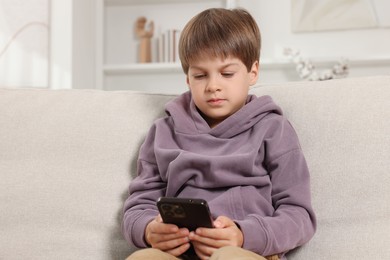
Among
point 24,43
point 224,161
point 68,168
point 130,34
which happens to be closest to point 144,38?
point 130,34

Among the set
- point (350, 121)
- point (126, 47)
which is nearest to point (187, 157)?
point (350, 121)

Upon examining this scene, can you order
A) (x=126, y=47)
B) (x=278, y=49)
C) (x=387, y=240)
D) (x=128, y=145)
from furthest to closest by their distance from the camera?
(x=126, y=47) → (x=278, y=49) → (x=128, y=145) → (x=387, y=240)

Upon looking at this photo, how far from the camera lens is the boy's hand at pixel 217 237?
1.08 metres

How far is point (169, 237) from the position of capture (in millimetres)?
1121

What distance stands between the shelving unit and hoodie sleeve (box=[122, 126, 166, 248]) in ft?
7.06

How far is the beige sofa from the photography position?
1258mm

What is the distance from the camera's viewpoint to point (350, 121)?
52.2 inches

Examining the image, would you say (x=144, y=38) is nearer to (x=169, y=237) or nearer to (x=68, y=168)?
(x=68, y=168)

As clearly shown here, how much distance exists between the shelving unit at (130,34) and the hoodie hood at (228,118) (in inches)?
83.8

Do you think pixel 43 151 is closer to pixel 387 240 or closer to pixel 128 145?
pixel 128 145

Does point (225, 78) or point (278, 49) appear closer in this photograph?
point (225, 78)

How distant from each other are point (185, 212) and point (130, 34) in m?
2.78

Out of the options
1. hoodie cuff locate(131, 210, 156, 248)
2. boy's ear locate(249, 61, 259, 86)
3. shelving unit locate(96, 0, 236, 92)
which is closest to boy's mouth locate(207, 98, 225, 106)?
boy's ear locate(249, 61, 259, 86)

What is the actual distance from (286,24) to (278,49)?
6.2 inches
